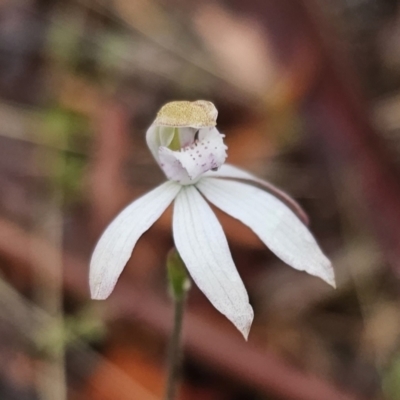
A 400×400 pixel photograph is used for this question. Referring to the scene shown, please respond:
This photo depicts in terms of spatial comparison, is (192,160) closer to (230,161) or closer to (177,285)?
(177,285)

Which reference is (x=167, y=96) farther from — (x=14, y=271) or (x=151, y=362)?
(x=151, y=362)

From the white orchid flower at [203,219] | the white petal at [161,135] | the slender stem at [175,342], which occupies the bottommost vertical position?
the slender stem at [175,342]

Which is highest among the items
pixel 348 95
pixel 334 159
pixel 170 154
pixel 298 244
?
pixel 348 95

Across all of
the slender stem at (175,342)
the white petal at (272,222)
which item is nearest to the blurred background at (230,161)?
the slender stem at (175,342)

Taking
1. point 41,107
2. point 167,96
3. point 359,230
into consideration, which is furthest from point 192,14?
point 359,230

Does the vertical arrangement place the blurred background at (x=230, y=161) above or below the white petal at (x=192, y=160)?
above

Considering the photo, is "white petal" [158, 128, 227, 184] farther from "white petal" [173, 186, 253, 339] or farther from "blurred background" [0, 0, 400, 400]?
"blurred background" [0, 0, 400, 400]

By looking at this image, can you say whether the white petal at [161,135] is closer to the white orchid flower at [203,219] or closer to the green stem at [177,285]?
the white orchid flower at [203,219]
